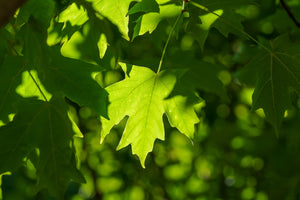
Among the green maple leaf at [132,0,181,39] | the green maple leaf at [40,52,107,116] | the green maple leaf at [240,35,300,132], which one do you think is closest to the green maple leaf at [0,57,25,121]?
the green maple leaf at [40,52,107,116]

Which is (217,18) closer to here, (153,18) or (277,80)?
(153,18)

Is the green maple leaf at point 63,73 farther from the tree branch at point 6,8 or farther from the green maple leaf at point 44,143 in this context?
the tree branch at point 6,8

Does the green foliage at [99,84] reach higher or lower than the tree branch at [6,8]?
lower

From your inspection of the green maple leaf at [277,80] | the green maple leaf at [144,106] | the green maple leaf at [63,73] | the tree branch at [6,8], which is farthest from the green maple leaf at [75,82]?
the tree branch at [6,8]

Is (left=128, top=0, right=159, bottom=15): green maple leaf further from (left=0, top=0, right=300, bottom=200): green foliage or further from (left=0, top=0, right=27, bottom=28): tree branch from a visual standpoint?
(left=0, top=0, right=27, bottom=28): tree branch

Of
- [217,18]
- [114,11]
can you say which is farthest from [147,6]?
[217,18]

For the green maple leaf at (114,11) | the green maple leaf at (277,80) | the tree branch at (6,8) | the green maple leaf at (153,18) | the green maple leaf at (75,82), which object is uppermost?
the tree branch at (6,8)

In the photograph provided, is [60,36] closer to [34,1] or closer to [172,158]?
[34,1]
